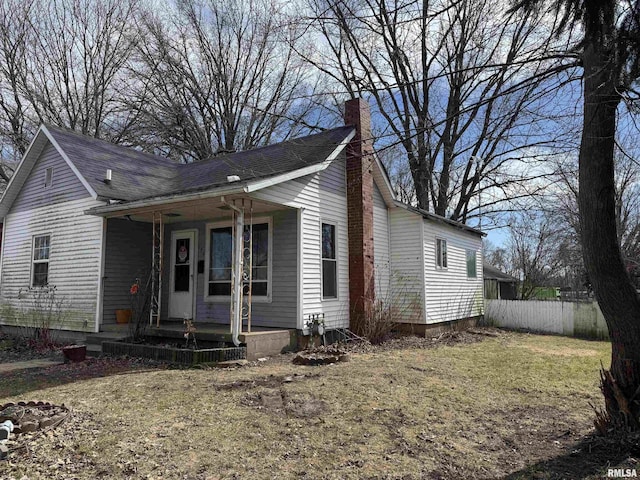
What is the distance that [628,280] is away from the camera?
160 inches

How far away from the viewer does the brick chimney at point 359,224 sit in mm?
11047

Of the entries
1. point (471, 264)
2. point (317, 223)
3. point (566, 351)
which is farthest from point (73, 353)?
point (471, 264)

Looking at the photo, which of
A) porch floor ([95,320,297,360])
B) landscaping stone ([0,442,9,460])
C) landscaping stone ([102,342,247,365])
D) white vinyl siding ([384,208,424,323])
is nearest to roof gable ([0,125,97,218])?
porch floor ([95,320,297,360])

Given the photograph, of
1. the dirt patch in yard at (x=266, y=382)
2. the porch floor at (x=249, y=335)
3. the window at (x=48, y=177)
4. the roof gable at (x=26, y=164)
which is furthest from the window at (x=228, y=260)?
the window at (x=48, y=177)

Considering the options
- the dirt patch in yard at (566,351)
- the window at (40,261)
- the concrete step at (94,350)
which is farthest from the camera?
the window at (40,261)

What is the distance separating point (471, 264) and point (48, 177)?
1341 cm

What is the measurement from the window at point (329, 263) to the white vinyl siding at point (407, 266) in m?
2.43

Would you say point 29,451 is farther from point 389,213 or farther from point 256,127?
point 256,127

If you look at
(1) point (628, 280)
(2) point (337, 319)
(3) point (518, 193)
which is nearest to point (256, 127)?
(3) point (518, 193)

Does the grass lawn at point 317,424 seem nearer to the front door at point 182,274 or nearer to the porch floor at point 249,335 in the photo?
the porch floor at point 249,335

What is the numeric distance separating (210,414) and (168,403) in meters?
0.75

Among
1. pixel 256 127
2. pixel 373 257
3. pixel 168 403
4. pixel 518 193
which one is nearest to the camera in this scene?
pixel 168 403

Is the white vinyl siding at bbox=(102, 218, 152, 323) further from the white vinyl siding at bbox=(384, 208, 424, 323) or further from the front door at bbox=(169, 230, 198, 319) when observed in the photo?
the white vinyl siding at bbox=(384, 208, 424, 323)

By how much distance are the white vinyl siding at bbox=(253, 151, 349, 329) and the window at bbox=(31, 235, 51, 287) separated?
7.22m
